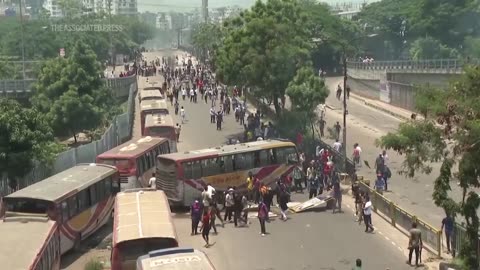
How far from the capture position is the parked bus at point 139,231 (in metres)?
17.8

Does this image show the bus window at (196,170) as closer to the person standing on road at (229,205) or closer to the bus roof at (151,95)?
the person standing on road at (229,205)

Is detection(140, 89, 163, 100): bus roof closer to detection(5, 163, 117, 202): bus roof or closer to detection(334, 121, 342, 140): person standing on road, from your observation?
detection(334, 121, 342, 140): person standing on road

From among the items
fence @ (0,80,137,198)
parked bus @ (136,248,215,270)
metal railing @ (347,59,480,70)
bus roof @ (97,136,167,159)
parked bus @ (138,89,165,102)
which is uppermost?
metal railing @ (347,59,480,70)

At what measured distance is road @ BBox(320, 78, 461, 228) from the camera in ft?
97.0

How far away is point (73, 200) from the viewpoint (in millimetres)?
23719

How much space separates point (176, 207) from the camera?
2969 cm

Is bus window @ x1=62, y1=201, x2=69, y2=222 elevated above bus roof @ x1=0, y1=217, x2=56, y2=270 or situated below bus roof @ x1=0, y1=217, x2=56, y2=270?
below

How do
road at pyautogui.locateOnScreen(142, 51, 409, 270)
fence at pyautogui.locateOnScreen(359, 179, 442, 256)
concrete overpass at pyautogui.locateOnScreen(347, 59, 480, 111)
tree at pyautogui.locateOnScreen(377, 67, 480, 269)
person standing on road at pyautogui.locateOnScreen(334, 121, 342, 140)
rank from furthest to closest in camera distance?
concrete overpass at pyautogui.locateOnScreen(347, 59, 480, 111)
person standing on road at pyautogui.locateOnScreen(334, 121, 342, 140)
fence at pyautogui.locateOnScreen(359, 179, 442, 256)
road at pyautogui.locateOnScreen(142, 51, 409, 270)
tree at pyautogui.locateOnScreen(377, 67, 480, 269)

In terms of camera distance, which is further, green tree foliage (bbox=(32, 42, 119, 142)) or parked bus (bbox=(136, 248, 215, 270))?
green tree foliage (bbox=(32, 42, 119, 142))

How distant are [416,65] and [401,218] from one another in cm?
4609

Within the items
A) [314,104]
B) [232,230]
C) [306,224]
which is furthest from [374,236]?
[314,104]

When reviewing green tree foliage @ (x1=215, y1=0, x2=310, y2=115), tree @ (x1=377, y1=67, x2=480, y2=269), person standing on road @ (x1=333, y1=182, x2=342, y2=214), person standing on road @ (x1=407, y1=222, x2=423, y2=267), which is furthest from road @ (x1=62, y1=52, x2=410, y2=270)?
green tree foliage @ (x1=215, y1=0, x2=310, y2=115)

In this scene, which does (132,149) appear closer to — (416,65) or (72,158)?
(72,158)

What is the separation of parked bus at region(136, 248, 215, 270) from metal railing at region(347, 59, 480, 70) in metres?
40.8
